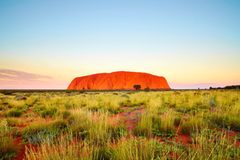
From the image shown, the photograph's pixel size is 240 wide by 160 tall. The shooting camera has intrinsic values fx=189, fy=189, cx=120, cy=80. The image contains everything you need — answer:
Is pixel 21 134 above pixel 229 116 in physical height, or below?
below

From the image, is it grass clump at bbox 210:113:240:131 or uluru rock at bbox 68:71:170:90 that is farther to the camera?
uluru rock at bbox 68:71:170:90

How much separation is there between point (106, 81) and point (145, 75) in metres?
31.1

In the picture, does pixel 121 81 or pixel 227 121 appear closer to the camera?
pixel 227 121

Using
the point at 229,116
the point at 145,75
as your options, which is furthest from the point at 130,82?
the point at 229,116

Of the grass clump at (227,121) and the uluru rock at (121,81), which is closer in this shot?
the grass clump at (227,121)

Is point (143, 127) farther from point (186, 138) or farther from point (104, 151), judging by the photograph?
point (104, 151)

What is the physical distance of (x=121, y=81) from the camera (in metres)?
140

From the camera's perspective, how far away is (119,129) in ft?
15.5

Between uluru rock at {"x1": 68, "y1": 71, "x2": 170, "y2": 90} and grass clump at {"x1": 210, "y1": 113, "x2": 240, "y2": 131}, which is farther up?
uluru rock at {"x1": 68, "y1": 71, "x2": 170, "y2": 90}

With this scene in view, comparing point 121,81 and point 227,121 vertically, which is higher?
point 121,81

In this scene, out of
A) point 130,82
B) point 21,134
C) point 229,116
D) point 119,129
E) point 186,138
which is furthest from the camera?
point 130,82

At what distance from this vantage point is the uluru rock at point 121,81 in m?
138

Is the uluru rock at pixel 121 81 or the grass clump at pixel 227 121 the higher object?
the uluru rock at pixel 121 81

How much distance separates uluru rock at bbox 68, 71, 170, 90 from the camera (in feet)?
453
